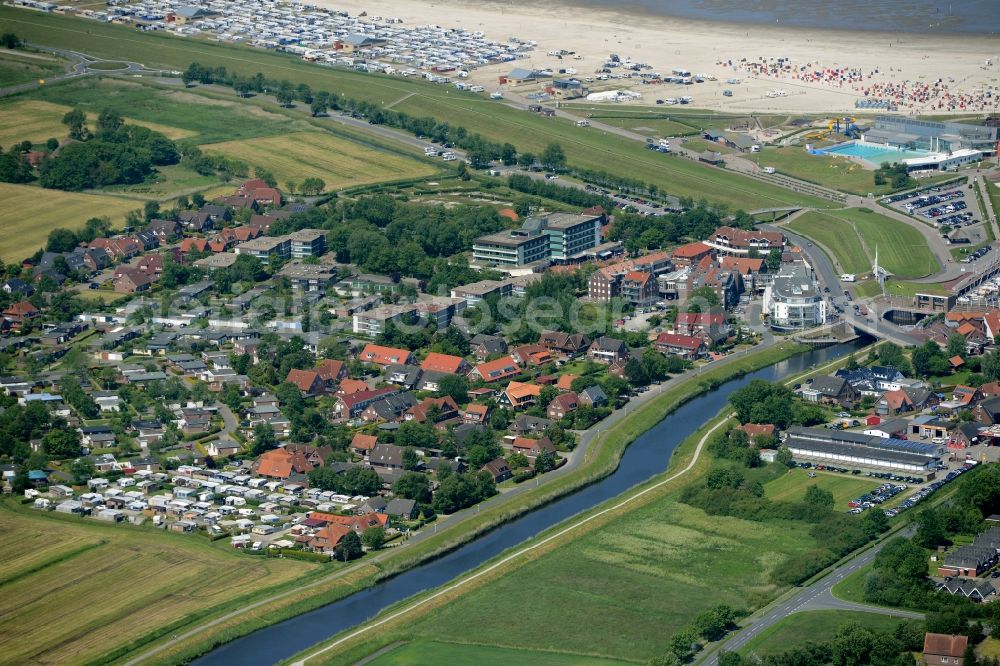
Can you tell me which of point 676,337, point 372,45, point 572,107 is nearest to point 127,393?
point 676,337

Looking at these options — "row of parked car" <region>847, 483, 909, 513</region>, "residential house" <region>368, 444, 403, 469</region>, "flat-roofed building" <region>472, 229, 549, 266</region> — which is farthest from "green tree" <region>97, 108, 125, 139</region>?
"row of parked car" <region>847, 483, 909, 513</region>

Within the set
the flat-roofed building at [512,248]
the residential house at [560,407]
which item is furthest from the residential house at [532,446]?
the flat-roofed building at [512,248]

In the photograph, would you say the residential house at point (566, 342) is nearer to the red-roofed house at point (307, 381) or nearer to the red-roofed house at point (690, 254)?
the red-roofed house at point (307, 381)

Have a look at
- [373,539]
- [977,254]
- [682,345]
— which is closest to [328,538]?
[373,539]

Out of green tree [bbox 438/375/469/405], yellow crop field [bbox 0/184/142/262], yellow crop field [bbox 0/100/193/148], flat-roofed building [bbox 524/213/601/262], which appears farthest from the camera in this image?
yellow crop field [bbox 0/100/193/148]

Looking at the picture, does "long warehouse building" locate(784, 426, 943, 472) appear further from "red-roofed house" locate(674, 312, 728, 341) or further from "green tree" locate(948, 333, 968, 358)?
"red-roofed house" locate(674, 312, 728, 341)
